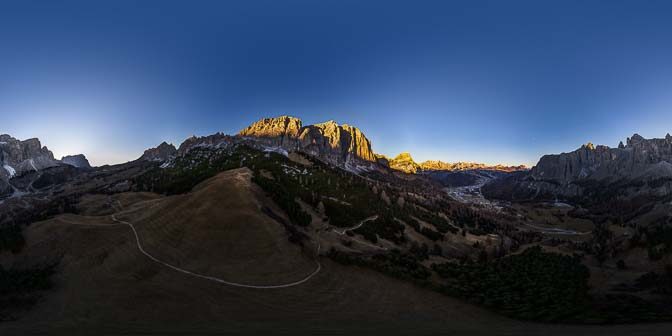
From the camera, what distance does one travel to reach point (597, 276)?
7100cm

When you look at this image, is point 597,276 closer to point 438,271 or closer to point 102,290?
point 438,271

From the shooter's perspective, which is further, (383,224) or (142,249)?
(383,224)

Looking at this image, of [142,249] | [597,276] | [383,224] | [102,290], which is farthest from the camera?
[383,224]

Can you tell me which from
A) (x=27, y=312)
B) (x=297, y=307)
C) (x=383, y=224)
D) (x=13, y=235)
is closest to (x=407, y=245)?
(x=383, y=224)

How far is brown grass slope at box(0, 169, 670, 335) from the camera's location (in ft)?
158

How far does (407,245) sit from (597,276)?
6453 cm

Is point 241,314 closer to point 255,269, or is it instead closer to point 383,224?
point 255,269

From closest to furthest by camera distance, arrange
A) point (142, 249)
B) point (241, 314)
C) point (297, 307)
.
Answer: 1. point (241, 314)
2. point (297, 307)
3. point (142, 249)

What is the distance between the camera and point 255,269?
75062 millimetres

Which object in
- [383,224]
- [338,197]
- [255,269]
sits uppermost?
[338,197]

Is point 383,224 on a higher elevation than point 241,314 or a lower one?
higher

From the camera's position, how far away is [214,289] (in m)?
65.0

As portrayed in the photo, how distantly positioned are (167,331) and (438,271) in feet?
190

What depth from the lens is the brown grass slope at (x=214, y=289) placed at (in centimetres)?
4828
